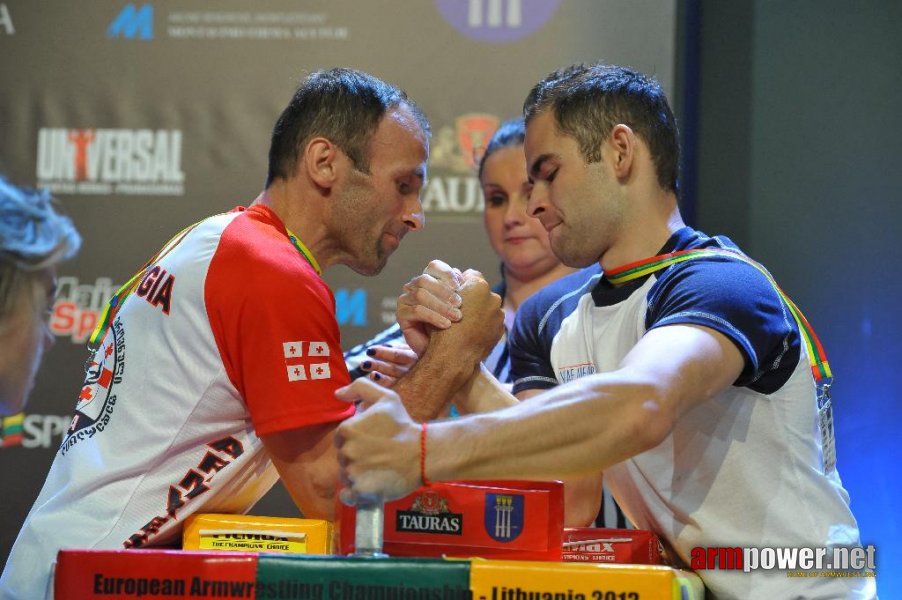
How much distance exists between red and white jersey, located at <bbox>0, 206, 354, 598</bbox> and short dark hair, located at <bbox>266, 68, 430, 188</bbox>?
418mm

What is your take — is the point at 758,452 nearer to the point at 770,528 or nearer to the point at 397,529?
the point at 770,528

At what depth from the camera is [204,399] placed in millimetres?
1936

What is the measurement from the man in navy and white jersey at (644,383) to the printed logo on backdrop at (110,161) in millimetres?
1668

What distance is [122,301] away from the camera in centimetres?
217

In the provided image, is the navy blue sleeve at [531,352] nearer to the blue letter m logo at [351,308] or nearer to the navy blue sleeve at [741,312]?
the navy blue sleeve at [741,312]

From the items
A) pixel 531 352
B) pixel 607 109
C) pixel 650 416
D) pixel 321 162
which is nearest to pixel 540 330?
pixel 531 352

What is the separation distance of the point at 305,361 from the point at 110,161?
2095mm

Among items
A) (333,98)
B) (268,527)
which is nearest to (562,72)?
(333,98)

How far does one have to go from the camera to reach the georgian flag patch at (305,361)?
188 cm

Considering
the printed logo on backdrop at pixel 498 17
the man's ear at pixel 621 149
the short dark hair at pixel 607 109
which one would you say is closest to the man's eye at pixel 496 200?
the printed logo on backdrop at pixel 498 17

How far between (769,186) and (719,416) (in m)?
1.97

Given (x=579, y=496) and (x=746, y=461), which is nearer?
(x=746, y=461)

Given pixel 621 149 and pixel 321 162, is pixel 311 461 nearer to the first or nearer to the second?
pixel 321 162

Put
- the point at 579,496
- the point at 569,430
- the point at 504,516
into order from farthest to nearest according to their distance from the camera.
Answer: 1. the point at 579,496
2. the point at 504,516
3. the point at 569,430
